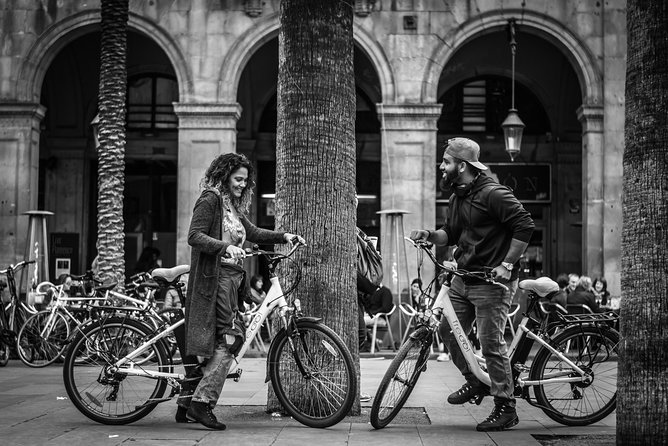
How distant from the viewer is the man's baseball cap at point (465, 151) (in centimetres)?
682

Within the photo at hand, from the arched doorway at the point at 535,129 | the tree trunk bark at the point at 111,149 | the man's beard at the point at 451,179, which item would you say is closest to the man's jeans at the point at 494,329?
the man's beard at the point at 451,179

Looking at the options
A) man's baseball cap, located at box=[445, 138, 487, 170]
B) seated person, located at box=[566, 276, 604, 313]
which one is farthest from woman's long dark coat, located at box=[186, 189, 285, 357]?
seated person, located at box=[566, 276, 604, 313]

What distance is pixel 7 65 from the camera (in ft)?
63.8

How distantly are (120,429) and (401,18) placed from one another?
14.4m

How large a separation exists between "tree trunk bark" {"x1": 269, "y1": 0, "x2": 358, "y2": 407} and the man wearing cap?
2.38 ft

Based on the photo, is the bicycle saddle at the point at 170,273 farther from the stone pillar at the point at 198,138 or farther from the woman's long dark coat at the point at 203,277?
the stone pillar at the point at 198,138

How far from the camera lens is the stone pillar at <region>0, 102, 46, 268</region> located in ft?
62.8

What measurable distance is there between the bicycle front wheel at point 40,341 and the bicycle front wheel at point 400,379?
7352mm

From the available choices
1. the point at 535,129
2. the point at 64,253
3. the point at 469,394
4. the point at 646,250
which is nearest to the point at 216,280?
the point at 469,394

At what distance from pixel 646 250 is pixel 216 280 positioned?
9.41 feet

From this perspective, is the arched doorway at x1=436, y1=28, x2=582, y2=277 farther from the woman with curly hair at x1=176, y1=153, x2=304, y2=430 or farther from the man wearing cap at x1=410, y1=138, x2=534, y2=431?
the woman with curly hair at x1=176, y1=153, x2=304, y2=430

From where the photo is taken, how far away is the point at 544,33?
1950 cm

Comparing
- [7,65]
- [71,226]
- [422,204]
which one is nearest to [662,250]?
[422,204]

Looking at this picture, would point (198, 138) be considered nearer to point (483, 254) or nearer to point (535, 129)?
point (535, 129)
